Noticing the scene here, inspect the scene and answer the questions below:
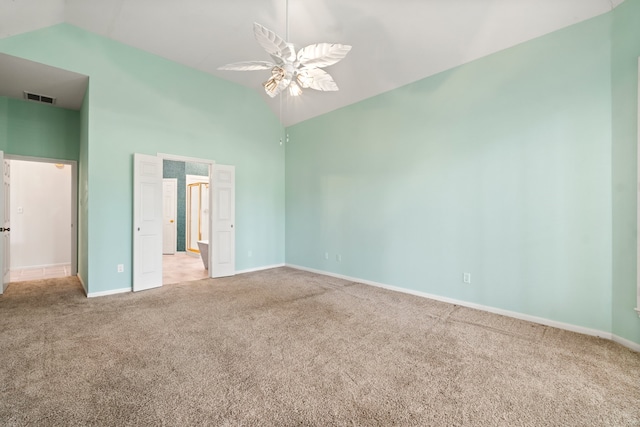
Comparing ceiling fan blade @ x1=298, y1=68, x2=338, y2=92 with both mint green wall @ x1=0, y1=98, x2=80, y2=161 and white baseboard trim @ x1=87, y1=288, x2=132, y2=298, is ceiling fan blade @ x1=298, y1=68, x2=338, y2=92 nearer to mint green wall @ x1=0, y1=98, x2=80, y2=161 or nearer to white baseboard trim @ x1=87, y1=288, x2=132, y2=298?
white baseboard trim @ x1=87, y1=288, x2=132, y2=298

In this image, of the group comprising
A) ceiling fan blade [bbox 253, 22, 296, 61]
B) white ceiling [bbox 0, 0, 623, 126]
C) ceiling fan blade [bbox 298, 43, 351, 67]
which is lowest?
ceiling fan blade [bbox 298, 43, 351, 67]

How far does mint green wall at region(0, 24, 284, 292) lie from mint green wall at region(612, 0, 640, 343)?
17.1 ft

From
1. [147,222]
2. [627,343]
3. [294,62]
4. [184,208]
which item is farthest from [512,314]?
[184,208]

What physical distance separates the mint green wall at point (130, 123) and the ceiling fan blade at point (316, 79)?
9.91ft

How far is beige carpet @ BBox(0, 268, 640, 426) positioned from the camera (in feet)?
5.49

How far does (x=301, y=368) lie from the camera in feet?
7.07

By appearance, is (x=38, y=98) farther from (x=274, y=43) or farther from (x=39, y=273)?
(x=274, y=43)

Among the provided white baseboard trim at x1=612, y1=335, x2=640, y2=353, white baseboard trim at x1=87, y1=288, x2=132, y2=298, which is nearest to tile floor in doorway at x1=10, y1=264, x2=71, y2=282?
white baseboard trim at x1=87, y1=288, x2=132, y2=298

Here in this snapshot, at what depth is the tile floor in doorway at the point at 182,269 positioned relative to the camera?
17.0ft

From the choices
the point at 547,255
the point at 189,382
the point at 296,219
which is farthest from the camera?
the point at 296,219

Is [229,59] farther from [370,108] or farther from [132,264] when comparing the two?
[132,264]

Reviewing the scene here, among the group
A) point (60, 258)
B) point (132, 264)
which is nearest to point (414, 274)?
point (132, 264)

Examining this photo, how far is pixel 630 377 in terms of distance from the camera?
2051mm

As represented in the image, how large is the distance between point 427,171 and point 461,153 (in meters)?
0.50
